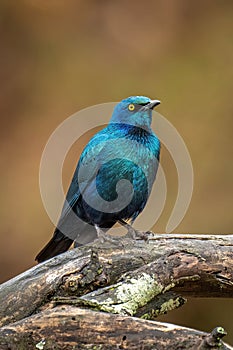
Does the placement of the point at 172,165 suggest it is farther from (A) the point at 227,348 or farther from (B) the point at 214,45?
(A) the point at 227,348

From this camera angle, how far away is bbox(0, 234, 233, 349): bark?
183 centimetres

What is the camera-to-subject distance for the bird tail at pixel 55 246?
10.3 ft

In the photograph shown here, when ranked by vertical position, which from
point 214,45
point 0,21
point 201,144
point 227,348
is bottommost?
point 227,348

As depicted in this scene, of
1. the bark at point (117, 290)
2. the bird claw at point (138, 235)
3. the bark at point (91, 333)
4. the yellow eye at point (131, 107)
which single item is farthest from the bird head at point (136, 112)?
the bark at point (91, 333)

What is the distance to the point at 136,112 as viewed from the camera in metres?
3.45

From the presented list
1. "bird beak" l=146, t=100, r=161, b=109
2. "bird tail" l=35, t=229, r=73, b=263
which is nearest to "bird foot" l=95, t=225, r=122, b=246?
"bird tail" l=35, t=229, r=73, b=263

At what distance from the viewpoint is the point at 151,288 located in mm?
2229

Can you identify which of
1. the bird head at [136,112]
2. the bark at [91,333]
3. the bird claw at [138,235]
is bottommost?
the bark at [91,333]

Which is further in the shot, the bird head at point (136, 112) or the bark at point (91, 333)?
the bird head at point (136, 112)

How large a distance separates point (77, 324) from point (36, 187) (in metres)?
3.36

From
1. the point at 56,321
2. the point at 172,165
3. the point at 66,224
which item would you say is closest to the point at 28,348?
the point at 56,321

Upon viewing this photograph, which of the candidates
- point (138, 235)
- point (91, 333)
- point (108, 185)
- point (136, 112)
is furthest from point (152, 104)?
point (91, 333)

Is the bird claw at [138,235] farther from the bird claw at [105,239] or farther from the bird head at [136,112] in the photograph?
the bird head at [136,112]

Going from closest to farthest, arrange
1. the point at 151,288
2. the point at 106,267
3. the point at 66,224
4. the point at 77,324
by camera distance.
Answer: the point at 77,324 < the point at 151,288 < the point at 106,267 < the point at 66,224
